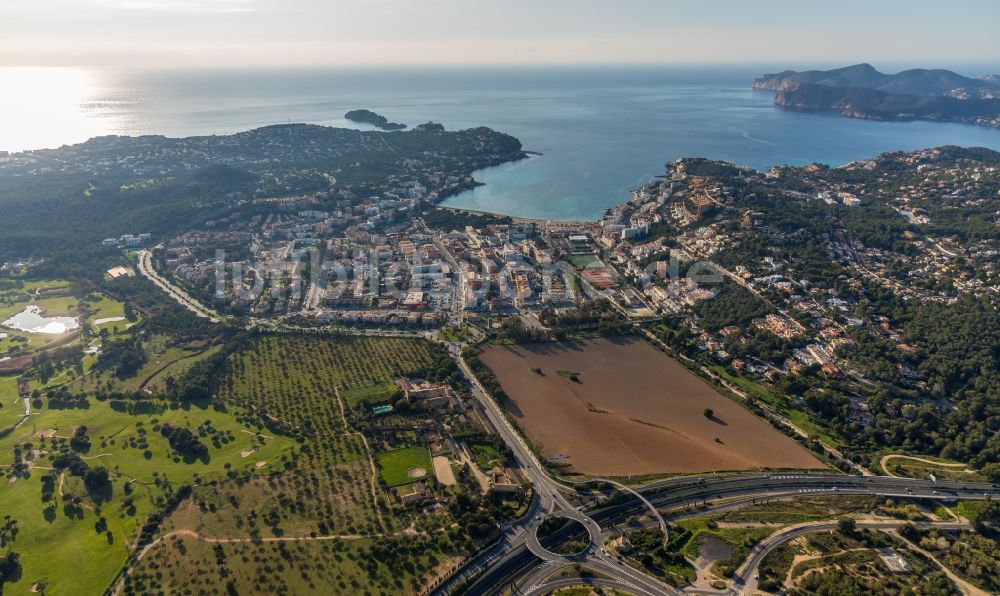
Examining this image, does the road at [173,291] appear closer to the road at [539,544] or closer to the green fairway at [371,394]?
the green fairway at [371,394]

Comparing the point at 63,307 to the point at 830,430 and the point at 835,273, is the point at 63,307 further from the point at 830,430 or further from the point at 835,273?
the point at 835,273

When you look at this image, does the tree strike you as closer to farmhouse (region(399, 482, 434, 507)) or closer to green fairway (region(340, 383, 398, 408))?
farmhouse (region(399, 482, 434, 507))

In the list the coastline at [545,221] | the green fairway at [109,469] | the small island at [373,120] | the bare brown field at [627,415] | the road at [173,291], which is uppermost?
the small island at [373,120]

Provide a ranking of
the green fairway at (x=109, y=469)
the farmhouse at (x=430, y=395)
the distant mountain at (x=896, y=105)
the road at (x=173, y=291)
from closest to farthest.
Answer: the green fairway at (x=109, y=469)
the farmhouse at (x=430, y=395)
the road at (x=173, y=291)
the distant mountain at (x=896, y=105)

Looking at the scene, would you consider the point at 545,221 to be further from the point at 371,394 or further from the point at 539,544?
the point at 539,544

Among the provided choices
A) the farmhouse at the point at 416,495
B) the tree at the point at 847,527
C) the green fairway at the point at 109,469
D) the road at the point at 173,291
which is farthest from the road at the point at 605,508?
the road at the point at 173,291

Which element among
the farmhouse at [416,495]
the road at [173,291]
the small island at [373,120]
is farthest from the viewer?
the small island at [373,120]

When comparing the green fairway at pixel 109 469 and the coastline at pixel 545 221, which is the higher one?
the coastline at pixel 545 221
